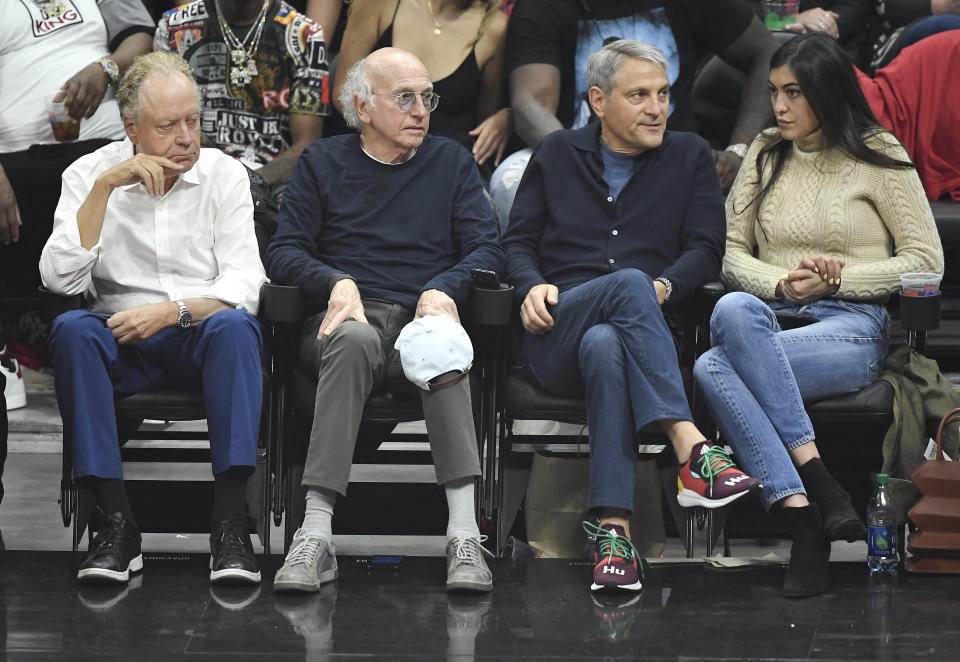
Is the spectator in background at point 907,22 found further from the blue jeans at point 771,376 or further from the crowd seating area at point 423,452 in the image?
the blue jeans at point 771,376

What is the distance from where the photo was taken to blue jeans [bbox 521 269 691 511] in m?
3.35

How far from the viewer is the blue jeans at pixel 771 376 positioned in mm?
3391

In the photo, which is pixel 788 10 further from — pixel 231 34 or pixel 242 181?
pixel 242 181

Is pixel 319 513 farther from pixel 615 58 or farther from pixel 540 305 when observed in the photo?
pixel 615 58

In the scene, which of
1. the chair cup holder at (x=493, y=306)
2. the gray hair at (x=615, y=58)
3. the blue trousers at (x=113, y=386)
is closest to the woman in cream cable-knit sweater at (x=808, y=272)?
the gray hair at (x=615, y=58)

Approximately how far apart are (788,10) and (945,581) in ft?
8.87

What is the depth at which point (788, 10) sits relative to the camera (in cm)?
536

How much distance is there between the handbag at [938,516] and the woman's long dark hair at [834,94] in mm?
816

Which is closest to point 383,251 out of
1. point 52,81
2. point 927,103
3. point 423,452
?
point 423,452

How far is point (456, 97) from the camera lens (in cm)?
468

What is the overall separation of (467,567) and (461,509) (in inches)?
6.5

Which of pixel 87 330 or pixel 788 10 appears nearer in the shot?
pixel 87 330

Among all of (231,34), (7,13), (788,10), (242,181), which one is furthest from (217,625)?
(788,10)

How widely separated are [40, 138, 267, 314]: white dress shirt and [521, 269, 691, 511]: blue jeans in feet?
2.96
